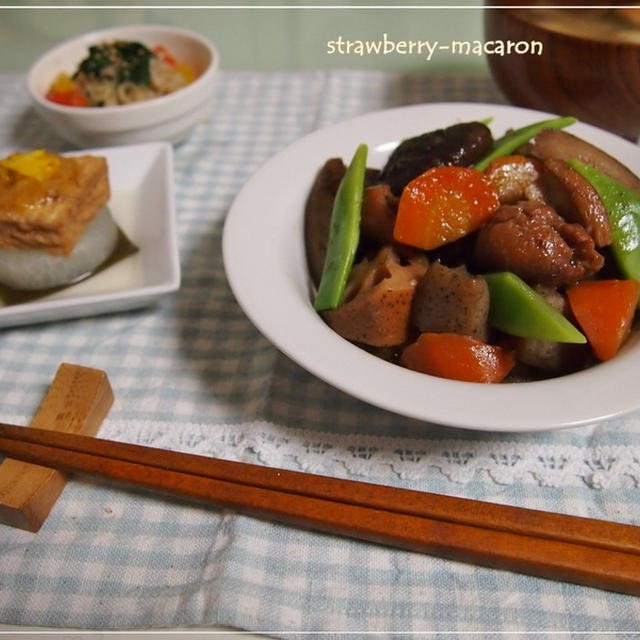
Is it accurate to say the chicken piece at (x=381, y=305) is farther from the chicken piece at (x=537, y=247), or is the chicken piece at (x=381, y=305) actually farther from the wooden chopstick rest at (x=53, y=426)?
the wooden chopstick rest at (x=53, y=426)

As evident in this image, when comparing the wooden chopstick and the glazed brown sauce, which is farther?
the glazed brown sauce

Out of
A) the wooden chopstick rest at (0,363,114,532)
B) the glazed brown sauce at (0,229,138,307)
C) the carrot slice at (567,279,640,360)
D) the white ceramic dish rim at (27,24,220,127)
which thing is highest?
the carrot slice at (567,279,640,360)

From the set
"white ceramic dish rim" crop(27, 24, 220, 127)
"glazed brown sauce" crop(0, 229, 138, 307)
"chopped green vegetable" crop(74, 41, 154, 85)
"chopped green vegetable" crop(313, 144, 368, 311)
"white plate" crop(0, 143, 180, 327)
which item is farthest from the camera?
"chopped green vegetable" crop(74, 41, 154, 85)

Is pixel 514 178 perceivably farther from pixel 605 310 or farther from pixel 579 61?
pixel 579 61

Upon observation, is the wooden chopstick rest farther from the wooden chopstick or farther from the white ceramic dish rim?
the white ceramic dish rim

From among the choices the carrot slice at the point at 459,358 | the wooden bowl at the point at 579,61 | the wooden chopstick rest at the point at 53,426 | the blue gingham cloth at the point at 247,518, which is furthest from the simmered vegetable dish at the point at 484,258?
the wooden chopstick rest at the point at 53,426

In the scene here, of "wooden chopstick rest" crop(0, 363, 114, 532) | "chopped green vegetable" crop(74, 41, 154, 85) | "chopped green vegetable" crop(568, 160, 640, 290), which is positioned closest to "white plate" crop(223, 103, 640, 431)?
"chopped green vegetable" crop(568, 160, 640, 290)

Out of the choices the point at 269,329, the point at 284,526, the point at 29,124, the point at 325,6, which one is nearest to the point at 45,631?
the point at 284,526
